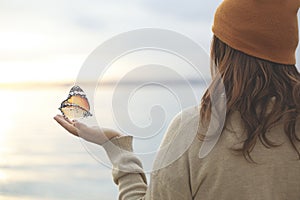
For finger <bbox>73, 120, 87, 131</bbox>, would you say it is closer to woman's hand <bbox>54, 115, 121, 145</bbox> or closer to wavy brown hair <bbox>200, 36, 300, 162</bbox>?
woman's hand <bbox>54, 115, 121, 145</bbox>

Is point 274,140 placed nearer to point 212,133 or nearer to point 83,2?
point 212,133

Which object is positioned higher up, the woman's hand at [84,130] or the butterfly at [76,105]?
the butterfly at [76,105]

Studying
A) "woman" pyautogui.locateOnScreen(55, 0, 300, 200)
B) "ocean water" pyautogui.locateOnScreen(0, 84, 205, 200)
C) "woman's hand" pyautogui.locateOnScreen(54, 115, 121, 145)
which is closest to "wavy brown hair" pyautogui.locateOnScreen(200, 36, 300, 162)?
"woman" pyautogui.locateOnScreen(55, 0, 300, 200)

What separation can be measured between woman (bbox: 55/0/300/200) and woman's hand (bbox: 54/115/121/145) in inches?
4.4

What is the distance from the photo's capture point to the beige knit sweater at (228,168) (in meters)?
0.71

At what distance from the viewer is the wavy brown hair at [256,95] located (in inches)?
28.0

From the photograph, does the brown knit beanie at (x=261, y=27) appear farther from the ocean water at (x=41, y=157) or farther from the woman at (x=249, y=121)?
the ocean water at (x=41, y=157)

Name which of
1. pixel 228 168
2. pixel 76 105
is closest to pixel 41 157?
pixel 76 105

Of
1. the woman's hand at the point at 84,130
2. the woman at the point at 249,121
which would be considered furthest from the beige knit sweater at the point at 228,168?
the woman's hand at the point at 84,130

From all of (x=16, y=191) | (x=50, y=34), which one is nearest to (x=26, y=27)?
(x=50, y=34)

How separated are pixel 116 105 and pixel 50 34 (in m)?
1.06

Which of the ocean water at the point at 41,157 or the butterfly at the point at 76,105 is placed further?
the ocean water at the point at 41,157

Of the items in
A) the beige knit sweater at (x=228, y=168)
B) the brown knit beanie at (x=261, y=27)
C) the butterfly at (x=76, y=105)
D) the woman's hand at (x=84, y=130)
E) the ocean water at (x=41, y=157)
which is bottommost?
the beige knit sweater at (x=228, y=168)

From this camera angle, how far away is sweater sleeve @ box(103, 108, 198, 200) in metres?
0.73
